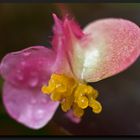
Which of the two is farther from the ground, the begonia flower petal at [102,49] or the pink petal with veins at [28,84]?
the begonia flower petal at [102,49]

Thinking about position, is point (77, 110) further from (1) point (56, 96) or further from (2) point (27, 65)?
(2) point (27, 65)

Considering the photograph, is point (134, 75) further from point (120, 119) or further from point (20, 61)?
point (20, 61)

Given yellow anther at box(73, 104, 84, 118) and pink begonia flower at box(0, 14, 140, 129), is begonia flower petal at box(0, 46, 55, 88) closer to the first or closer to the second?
pink begonia flower at box(0, 14, 140, 129)

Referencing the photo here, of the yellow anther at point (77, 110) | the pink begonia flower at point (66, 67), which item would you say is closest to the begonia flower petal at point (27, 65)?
the pink begonia flower at point (66, 67)

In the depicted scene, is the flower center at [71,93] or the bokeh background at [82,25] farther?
the bokeh background at [82,25]

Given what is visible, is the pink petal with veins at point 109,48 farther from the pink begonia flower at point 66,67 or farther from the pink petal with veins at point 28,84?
the pink petal with veins at point 28,84
